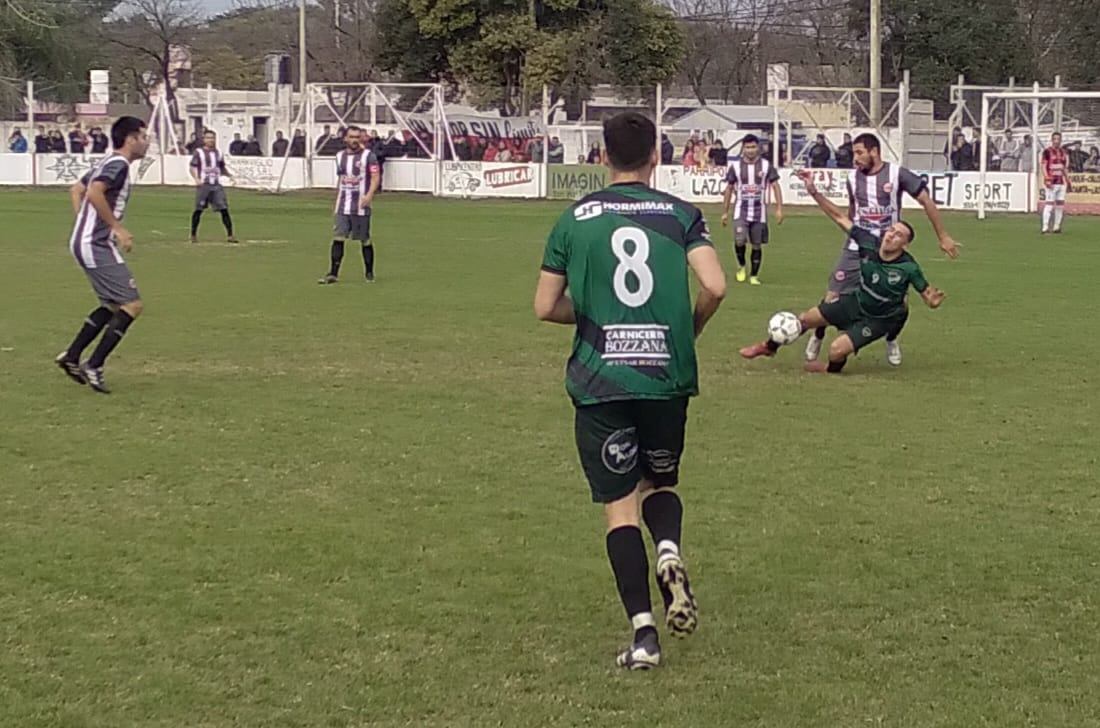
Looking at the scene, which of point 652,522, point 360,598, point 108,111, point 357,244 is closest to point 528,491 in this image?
point 360,598

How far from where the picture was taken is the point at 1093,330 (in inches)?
566

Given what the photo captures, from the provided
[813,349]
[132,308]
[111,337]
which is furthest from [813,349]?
[111,337]

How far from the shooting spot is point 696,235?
5121 mm

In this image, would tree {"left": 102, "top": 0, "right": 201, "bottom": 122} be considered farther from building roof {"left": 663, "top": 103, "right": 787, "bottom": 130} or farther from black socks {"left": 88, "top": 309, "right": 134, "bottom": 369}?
black socks {"left": 88, "top": 309, "right": 134, "bottom": 369}

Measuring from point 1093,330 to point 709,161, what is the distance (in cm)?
2230

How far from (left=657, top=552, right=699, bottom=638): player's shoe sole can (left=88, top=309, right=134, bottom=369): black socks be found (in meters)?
6.49

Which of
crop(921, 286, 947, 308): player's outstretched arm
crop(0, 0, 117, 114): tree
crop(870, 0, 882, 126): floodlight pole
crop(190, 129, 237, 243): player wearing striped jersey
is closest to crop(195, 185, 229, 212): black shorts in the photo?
crop(190, 129, 237, 243): player wearing striped jersey

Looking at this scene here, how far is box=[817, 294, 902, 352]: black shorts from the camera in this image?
11.5m

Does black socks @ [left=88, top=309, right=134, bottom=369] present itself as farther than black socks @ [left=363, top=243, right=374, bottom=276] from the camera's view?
No

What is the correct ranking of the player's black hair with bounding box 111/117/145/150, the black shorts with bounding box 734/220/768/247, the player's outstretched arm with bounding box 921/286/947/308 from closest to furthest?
the player's black hair with bounding box 111/117/145/150
the player's outstretched arm with bounding box 921/286/947/308
the black shorts with bounding box 734/220/768/247

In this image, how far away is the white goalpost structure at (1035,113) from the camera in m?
30.6

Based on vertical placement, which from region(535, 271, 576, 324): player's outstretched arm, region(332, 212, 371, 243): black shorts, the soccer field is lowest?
the soccer field

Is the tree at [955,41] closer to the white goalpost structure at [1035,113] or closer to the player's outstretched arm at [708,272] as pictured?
the white goalpost structure at [1035,113]

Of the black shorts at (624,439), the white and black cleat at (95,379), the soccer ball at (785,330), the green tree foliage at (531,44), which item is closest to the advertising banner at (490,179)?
the green tree foliage at (531,44)
